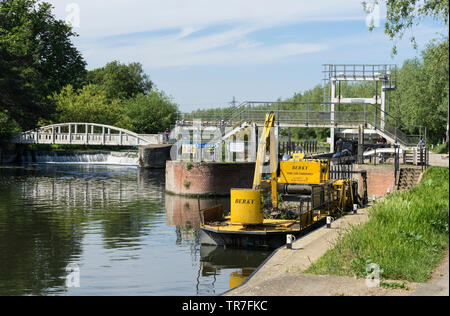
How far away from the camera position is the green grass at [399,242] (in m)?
14.4

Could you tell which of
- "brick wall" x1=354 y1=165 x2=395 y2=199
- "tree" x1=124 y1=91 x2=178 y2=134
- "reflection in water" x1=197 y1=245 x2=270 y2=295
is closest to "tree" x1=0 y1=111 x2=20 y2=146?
"tree" x1=124 y1=91 x2=178 y2=134

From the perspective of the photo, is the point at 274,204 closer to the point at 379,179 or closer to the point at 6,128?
the point at 379,179

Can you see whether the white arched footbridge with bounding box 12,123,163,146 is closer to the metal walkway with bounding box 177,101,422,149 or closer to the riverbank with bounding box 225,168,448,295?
the metal walkway with bounding box 177,101,422,149

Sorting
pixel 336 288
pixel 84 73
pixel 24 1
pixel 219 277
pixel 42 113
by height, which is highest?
pixel 24 1

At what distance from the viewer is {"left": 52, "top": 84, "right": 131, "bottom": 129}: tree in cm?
8638

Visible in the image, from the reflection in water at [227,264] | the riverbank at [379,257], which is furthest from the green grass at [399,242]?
the reflection in water at [227,264]

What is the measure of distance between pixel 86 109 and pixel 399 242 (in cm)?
7652

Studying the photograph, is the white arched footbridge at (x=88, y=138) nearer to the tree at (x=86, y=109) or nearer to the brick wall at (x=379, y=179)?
the tree at (x=86, y=109)

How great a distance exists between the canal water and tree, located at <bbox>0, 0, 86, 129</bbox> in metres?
17.9

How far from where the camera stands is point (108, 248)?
2456 cm

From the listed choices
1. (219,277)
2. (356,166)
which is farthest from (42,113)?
(219,277)
